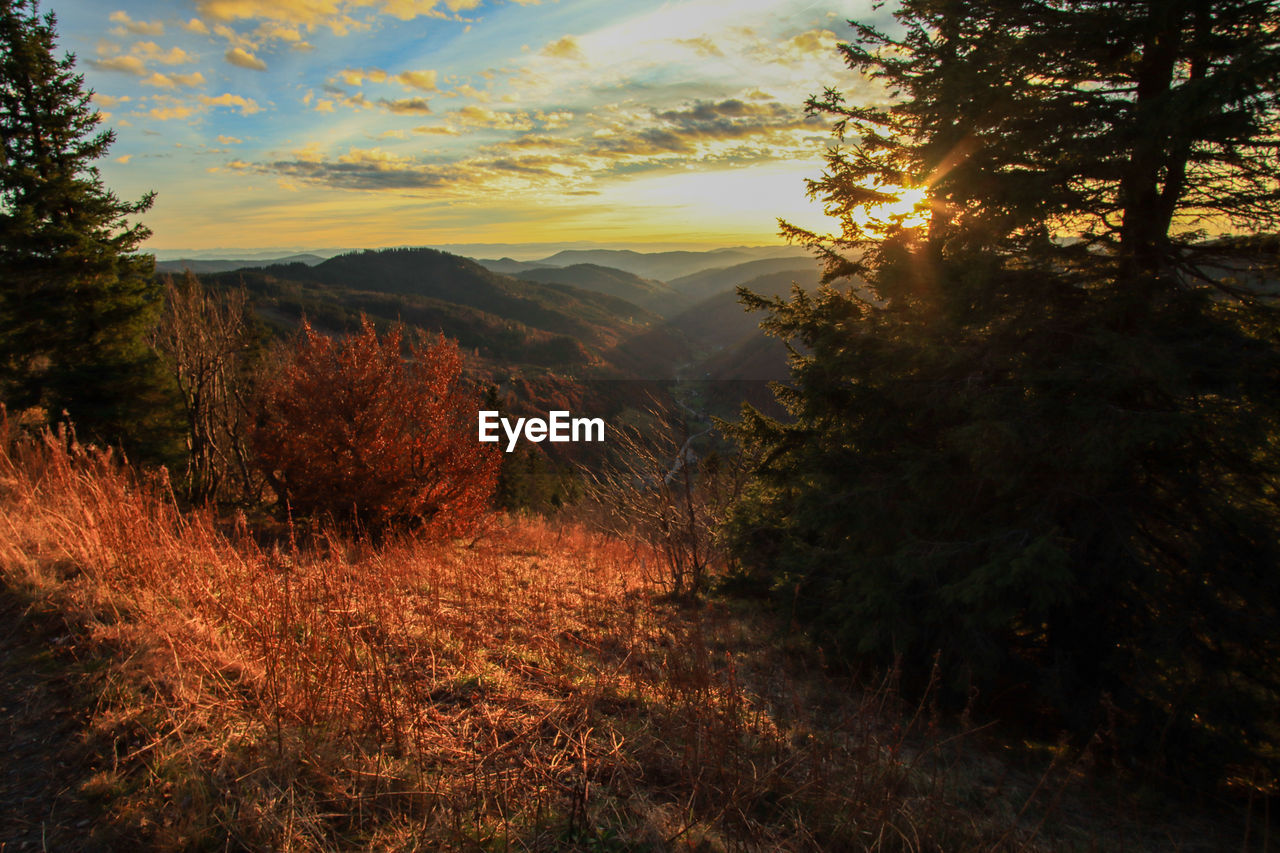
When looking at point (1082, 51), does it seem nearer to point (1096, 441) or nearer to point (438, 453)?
point (1096, 441)

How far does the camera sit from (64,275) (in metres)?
14.6

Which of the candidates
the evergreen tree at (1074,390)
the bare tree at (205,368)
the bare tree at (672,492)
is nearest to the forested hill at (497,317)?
the bare tree at (205,368)

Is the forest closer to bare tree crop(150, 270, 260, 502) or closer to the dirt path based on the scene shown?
the dirt path

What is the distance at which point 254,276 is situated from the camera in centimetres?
12312

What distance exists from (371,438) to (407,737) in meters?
7.53

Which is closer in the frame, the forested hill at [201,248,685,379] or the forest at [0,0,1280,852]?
the forest at [0,0,1280,852]

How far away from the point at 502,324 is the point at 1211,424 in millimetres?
130862

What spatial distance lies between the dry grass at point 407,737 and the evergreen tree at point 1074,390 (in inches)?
61.4

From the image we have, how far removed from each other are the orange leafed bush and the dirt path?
5.82m

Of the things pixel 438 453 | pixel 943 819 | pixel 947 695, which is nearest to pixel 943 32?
pixel 947 695

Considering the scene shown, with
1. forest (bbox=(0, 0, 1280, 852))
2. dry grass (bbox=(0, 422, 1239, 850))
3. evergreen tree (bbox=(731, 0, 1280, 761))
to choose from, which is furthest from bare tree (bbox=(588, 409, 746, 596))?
dry grass (bbox=(0, 422, 1239, 850))

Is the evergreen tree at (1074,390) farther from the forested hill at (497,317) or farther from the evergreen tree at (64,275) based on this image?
the forested hill at (497,317)

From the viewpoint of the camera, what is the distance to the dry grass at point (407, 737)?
7.95 ft

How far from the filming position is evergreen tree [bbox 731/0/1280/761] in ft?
14.7
